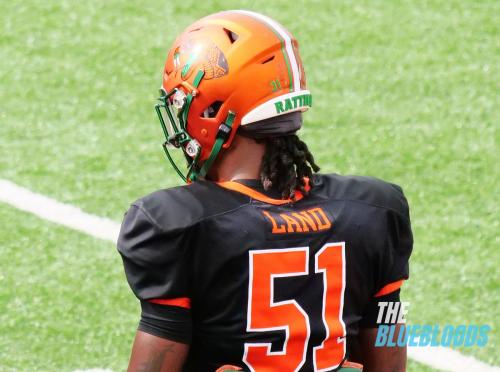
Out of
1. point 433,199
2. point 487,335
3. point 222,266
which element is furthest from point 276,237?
point 433,199

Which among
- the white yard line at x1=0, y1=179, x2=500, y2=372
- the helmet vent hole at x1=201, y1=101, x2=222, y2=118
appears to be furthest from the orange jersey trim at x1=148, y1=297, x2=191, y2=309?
the white yard line at x1=0, y1=179, x2=500, y2=372

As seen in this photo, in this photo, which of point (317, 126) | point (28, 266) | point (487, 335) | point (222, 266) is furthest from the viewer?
point (317, 126)

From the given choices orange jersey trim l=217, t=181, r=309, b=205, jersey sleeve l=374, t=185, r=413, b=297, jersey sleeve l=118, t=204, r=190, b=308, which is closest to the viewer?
jersey sleeve l=118, t=204, r=190, b=308

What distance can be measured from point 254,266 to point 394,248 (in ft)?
1.48

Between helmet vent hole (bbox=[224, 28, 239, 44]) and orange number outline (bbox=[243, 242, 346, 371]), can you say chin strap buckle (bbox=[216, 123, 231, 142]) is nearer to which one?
helmet vent hole (bbox=[224, 28, 239, 44])

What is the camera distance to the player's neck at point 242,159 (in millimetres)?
2961

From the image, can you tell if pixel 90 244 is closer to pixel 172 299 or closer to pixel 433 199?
pixel 433 199

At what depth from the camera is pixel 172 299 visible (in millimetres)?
2820

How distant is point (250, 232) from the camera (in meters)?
2.82

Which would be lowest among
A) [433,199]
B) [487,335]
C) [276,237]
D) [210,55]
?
[487,335]

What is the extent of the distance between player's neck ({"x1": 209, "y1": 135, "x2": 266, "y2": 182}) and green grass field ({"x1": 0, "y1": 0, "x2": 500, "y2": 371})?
2260mm

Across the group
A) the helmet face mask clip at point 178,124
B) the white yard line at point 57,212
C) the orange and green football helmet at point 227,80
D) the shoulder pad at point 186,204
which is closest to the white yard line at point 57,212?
the white yard line at point 57,212

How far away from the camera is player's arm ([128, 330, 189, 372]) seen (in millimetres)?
2828

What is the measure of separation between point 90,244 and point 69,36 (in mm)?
2753
